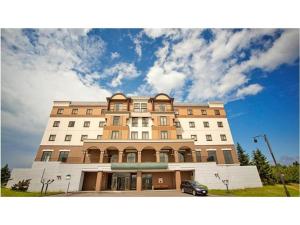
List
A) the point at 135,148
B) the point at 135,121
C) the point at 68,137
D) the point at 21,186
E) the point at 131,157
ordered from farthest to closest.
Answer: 1. the point at 135,121
2. the point at 68,137
3. the point at 131,157
4. the point at 135,148
5. the point at 21,186

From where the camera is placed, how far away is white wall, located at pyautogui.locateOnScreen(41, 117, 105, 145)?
26.6m

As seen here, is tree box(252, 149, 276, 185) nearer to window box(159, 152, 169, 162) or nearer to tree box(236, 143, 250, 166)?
tree box(236, 143, 250, 166)

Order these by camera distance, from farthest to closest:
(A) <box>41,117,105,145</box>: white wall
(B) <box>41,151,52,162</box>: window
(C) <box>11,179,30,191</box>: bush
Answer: (A) <box>41,117,105,145</box>: white wall, (B) <box>41,151,52,162</box>: window, (C) <box>11,179,30,191</box>: bush

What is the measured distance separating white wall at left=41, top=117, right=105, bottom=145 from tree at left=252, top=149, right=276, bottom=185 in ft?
98.7

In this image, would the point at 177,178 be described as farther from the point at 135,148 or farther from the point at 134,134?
the point at 134,134

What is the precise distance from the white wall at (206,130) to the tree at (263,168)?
8792 millimetres

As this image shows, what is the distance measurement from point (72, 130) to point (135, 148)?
494 inches

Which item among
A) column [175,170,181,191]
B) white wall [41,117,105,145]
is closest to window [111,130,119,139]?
white wall [41,117,105,145]

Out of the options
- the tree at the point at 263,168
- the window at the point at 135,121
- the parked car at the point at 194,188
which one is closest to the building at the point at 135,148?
the window at the point at 135,121

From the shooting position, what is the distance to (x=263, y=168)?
2980cm

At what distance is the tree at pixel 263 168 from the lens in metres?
28.6

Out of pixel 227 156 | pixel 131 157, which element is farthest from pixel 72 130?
pixel 227 156

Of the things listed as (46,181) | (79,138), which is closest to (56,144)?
(79,138)

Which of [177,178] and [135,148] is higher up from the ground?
[135,148]
